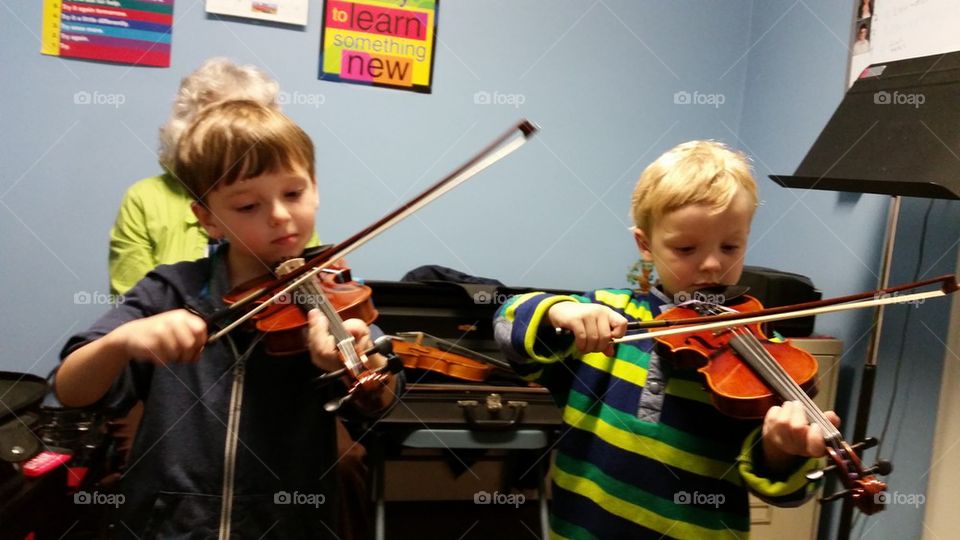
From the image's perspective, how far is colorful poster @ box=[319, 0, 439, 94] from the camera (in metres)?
2.36

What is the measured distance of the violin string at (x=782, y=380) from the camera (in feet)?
3.11

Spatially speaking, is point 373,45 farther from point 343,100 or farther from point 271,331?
point 271,331

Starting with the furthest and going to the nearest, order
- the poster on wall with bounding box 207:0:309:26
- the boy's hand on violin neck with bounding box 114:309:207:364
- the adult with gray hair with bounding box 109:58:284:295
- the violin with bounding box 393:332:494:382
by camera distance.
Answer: the poster on wall with bounding box 207:0:309:26, the adult with gray hair with bounding box 109:58:284:295, the violin with bounding box 393:332:494:382, the boy's hand on violin neck with bounding box 114:309:207:364

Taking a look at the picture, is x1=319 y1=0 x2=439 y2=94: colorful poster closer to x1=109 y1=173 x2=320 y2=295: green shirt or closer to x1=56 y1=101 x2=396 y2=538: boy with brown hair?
x1=109 y1=173 x2=320 y2=295: green shirt

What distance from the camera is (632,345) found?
1.08 meters

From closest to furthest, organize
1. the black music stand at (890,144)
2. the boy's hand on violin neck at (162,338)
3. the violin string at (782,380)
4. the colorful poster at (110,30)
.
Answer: the boy's hand on violin neck at (162,338), the violin string at (782,380), the black music stand at (890,144), the colorful poster at (110,30)

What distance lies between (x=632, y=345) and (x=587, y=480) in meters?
0.20

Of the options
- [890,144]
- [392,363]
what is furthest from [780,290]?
[392,363]

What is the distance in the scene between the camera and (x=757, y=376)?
1.01 meters

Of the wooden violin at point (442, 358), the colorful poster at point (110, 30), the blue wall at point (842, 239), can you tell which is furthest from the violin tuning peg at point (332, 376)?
the colorful poster at point (110, 30)

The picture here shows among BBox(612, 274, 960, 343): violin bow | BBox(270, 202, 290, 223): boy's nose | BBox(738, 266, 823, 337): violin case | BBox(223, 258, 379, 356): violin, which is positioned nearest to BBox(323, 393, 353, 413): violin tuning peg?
BBox(223, 258, 379, 356): violin

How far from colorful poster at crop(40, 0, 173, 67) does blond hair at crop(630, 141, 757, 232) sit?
1736mm

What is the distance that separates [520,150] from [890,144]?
47.1 inches

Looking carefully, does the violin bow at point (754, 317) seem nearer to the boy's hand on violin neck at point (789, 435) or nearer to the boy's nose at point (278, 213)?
the boy's hand on violin neck at point (789, 435)
